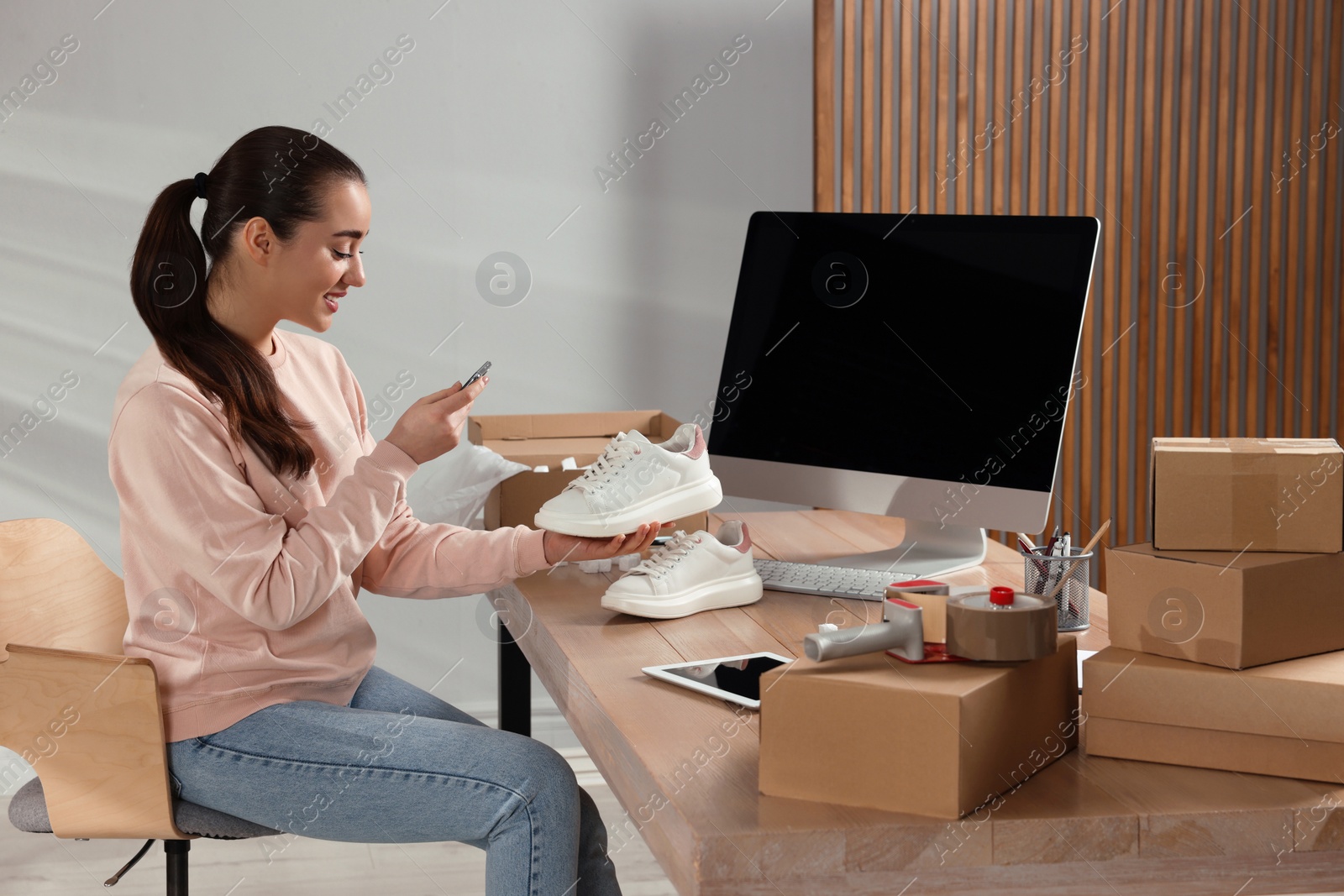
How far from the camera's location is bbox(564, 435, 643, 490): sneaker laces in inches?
62.7

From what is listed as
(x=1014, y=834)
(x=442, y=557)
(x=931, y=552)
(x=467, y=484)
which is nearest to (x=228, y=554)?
(x=442, y=557)

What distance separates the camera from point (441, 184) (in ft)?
10.2

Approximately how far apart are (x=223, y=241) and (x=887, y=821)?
1.13m

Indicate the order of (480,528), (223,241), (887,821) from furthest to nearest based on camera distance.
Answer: (480,528) → (223,241) → (887,821)

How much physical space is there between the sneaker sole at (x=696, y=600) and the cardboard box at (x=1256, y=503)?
2.07ft

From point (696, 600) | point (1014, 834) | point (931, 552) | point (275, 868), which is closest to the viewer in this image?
point (1014, 834)

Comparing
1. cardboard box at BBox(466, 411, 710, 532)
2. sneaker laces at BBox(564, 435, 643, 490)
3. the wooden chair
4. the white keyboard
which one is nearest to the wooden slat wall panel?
cardboard box at BBox(466, 411, 710, 532)

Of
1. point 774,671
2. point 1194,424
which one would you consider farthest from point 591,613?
point 1194,424

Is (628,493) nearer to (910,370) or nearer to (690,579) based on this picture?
(690,579)

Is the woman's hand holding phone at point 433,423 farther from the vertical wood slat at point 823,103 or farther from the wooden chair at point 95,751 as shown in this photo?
the vertical wood slat at point 823,103

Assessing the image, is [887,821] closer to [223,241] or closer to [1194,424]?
[223,241]

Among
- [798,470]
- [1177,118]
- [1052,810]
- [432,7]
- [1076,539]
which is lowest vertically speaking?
[1076,539]

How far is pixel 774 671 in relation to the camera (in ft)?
3.26

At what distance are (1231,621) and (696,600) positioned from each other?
70 centimetres
